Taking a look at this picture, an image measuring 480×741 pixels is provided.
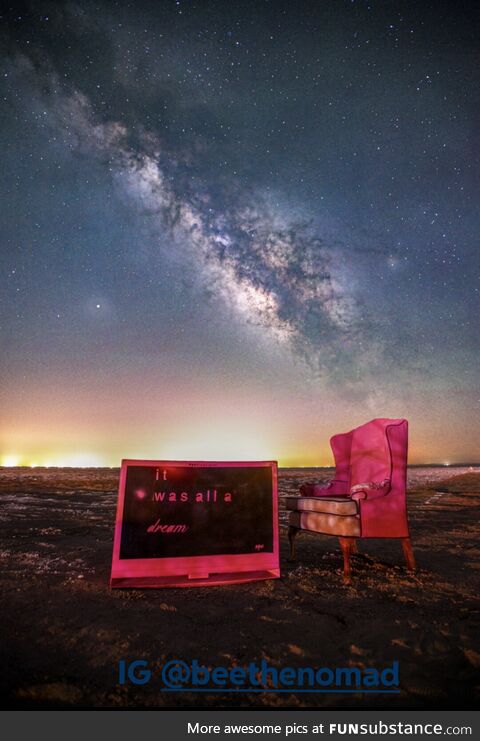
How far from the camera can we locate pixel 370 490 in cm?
375

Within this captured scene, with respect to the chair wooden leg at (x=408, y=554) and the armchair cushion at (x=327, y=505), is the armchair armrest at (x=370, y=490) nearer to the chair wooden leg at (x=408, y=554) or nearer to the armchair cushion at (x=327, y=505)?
the armchair cushion at (x=327, y=505)

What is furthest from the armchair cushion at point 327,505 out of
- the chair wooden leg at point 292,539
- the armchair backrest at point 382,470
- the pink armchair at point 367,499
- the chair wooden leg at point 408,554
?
the chair wooden leg at point 408,554

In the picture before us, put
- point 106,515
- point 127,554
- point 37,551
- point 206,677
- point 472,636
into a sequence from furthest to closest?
point 106,515, point 37,551, point 127,554, point 472,636, point 206,677

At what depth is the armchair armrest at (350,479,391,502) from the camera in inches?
146

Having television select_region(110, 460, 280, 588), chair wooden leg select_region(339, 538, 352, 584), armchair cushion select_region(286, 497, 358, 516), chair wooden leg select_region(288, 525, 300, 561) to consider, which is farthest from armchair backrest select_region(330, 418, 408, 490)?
television select_region(110, 460, 280, 588)

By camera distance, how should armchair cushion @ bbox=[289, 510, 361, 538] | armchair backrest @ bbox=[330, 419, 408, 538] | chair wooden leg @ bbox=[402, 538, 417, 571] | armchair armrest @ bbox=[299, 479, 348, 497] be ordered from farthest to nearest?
armchair armrest @ bbox=[299, 479, 348, 497], chair wooden leg @ bbox=[402, 538, 417, 571], armchair backrest @ bbox=[330, 419, 408, 538], armchair cushion @ bbox=[289, 510, 361, 538]

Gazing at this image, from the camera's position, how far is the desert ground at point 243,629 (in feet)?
5.37

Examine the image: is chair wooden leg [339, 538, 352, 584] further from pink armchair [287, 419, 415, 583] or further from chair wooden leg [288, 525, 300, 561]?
chair wooden leg [288, 525, 300, 561]

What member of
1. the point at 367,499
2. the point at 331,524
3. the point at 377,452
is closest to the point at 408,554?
the point at 367,499
